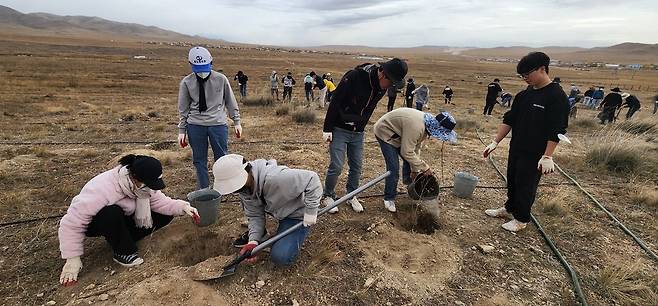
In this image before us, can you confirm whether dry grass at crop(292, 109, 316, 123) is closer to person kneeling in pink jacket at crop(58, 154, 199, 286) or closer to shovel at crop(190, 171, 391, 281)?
person kneeling in pink jacket at crop(58, 154, 199, 286)

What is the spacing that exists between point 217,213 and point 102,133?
18.2 feet

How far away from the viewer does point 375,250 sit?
3.21 m

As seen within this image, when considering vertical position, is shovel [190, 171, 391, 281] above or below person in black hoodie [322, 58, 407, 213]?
below

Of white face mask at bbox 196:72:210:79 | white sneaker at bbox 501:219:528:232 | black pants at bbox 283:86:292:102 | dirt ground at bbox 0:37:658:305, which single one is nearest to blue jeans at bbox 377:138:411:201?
dirt ground at bbox 0:37:658:305

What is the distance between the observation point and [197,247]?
3189 millimetres

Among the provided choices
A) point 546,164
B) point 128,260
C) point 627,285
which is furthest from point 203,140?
point 627,285

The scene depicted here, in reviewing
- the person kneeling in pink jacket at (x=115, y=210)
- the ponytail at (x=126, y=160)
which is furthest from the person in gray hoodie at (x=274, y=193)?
the ponytail at (x=126, y=160)

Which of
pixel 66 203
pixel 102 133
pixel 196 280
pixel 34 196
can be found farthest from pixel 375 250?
pixel 102 133

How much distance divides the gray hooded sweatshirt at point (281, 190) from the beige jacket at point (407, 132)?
116 centimetres

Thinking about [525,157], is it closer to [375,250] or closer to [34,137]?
[375,250]

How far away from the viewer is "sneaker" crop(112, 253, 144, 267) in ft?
9.57

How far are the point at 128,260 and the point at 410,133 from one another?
8.37 ft

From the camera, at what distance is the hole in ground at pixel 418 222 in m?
3.70

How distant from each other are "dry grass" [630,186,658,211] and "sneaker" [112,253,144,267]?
564 cm
